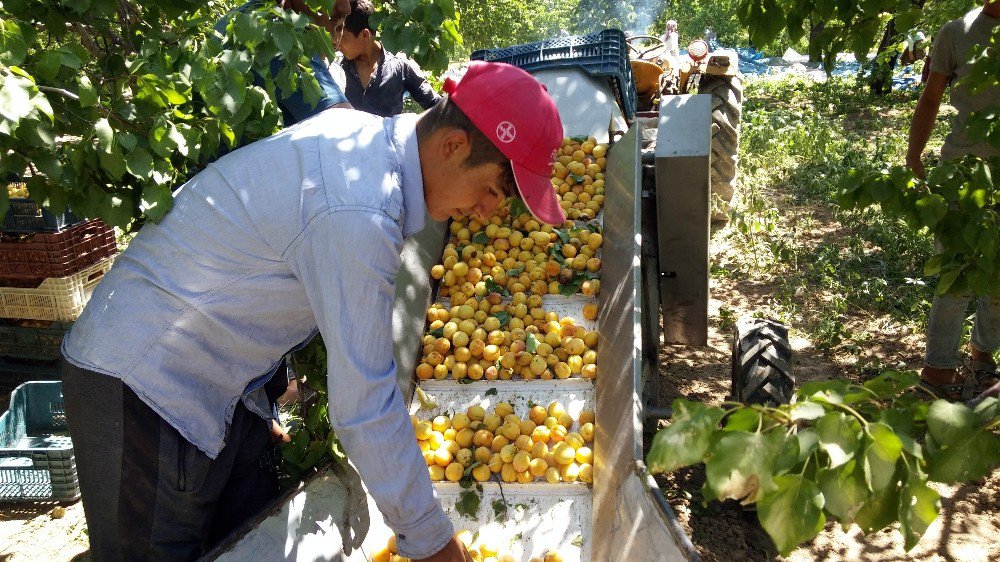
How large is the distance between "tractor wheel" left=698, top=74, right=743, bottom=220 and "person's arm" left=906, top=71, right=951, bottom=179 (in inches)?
87.0

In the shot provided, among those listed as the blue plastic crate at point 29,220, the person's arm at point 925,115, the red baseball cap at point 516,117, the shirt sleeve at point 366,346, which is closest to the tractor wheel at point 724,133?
the person's arm at point 925,115

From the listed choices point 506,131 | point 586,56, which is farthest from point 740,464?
point 586,56

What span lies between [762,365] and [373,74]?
2.84 m

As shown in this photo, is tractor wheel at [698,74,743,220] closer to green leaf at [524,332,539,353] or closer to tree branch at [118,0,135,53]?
green leaf at [524,332,539,353]

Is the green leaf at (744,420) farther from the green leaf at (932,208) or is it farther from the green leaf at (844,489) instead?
the green leaf at (932,208)

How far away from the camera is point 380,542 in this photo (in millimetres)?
2691

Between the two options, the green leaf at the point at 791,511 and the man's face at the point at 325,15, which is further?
the man's face at the point at 325,15

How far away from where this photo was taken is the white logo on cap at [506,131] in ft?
5.93

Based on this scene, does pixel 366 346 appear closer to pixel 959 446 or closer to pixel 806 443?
pixel 806 443

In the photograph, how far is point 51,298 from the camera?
491cm

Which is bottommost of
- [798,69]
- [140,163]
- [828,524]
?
[828,524]

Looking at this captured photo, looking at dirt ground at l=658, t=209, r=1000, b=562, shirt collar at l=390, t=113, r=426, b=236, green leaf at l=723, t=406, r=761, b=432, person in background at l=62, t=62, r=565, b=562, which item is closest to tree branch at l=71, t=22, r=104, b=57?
person in background at l=62, t=62, r=565, b=562

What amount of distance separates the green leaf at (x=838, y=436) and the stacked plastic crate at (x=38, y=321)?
4.17m

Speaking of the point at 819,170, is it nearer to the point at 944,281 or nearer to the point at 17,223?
the point at 944,281
